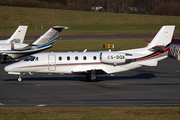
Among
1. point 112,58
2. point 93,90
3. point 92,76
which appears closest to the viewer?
point 93,90

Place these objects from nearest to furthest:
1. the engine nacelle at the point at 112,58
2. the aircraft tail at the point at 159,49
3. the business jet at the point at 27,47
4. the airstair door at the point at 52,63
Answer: the engine nacelle at the point at 112,58 < the airstair door at the point at 52,63 < the aircraft tail at the point at 159,49 < the business jet at the point at 27,47

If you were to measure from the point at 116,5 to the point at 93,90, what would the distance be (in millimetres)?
156192

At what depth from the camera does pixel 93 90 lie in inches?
981

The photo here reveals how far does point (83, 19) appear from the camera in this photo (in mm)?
135625

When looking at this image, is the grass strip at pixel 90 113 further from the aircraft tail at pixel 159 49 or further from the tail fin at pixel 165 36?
the tail fin at pixel 165 36

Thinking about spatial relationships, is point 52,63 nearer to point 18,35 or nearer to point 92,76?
point 92,76

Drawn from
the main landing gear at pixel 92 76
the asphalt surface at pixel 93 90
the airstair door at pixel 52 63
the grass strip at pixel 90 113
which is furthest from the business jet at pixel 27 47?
the grass strip at pixel 90 113

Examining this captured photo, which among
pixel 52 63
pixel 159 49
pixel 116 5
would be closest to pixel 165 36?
pixel 159 49

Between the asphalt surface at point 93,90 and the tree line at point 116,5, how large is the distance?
129m

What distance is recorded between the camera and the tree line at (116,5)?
15695 centimetres

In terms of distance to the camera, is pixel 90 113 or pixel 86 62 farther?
pixel 86 62

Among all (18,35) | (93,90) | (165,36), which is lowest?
(93,90)

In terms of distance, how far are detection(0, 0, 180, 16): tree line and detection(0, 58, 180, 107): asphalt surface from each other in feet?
424

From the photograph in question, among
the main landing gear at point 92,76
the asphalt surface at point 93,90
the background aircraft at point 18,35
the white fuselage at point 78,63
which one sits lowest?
the asphalt surface at point 93,90
